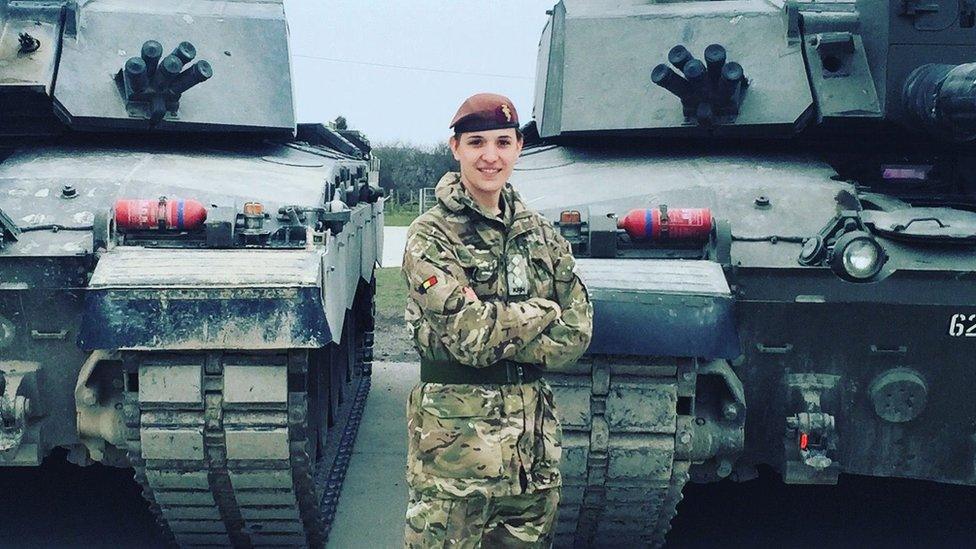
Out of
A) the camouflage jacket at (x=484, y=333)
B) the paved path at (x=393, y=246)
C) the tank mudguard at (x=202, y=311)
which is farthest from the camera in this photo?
the paved path at (x=393, y=246)

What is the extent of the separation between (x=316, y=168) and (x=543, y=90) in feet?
6.22

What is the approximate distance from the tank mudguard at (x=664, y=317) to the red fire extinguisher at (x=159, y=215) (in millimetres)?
1800

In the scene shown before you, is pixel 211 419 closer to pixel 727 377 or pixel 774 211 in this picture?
pixel 727 377

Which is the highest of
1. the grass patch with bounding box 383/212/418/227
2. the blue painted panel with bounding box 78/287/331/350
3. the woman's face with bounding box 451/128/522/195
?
the woman's face with bounding box 451/128/522/195

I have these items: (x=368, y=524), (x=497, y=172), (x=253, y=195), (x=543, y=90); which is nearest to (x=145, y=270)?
(x=253, y=195)

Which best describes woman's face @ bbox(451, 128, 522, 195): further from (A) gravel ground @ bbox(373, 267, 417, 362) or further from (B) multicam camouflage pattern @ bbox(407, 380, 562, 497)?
(A) gravel ground @ bbox(373, 267, 417, 362)

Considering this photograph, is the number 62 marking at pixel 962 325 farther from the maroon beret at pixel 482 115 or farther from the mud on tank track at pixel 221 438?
the mud on tank track at pixel 221 438

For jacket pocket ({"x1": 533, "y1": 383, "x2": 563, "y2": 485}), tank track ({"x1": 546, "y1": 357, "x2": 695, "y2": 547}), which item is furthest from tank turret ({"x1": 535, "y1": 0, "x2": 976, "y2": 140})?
jacket pocket ({"x1": 533, "y1": 383, "x2": 563, "y2": 485})

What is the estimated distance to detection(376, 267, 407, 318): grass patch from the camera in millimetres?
13737

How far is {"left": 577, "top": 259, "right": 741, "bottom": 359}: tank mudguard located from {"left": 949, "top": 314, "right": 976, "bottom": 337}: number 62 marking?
1.00m

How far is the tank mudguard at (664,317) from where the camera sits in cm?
453

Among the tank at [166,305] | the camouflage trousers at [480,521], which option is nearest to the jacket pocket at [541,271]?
the camouflage trousers at [480,521]

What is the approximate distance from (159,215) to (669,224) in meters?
2.29

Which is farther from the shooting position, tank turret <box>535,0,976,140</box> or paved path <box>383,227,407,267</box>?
paved path <box>383,227,407,267</box>
